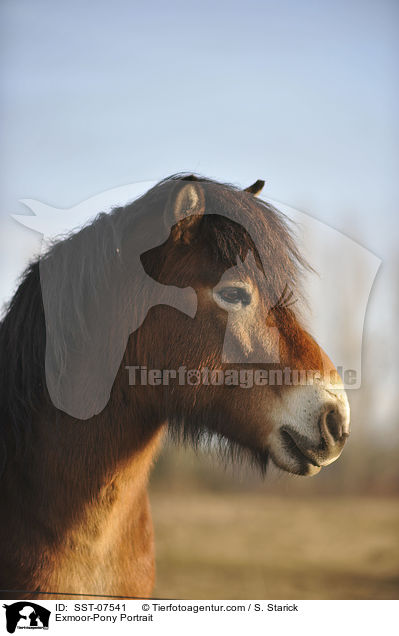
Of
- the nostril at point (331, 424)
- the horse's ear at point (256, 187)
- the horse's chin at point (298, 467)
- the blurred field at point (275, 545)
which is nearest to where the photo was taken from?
the nostril at point (331, 424)

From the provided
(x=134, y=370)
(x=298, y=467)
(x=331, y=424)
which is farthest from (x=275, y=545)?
(x=134, y=370)

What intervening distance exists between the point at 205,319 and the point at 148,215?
0.49 meters

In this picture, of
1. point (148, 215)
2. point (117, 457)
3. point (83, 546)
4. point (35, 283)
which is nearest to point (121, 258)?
point (148, 215)

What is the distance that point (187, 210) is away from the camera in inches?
76.2

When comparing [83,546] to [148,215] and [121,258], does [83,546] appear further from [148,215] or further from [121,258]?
[148,215]

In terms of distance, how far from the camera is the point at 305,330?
2057 millimetres

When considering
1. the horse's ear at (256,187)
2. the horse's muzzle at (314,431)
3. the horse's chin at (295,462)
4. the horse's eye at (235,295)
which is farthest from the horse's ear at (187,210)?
the horse's chin at (295,462)

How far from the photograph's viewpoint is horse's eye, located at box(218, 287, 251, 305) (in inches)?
77.9

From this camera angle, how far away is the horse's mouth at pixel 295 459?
1.97 m

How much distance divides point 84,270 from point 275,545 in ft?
22.7

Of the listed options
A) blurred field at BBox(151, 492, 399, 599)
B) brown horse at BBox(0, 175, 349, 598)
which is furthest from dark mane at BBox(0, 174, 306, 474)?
blurred field at BBox(151, 492, 399, 599)
